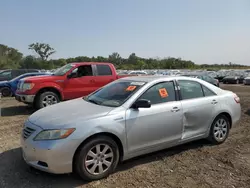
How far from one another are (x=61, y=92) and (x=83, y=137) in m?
5.58

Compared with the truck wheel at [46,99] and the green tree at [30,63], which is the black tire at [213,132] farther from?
the green tree at [30,63]

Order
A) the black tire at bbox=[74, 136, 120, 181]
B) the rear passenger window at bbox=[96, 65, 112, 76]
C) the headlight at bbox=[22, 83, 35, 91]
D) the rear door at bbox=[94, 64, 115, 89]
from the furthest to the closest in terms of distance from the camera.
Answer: the rear passenger window at bbox=[96, 65, 112, 76] → the rear door at bbox=[94, 64, 115, 89] → the headlight at bbox=[22, 83, 35, 91] → the black tire at bbox=[74, 136, 120, 181]

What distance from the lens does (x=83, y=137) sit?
3303mm

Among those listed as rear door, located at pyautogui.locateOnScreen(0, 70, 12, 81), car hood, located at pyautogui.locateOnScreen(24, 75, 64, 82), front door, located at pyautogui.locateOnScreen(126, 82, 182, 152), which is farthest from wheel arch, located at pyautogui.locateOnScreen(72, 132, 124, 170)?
rear door, located at pyautogui.locateOnScreen(0, 70, 12, 81)

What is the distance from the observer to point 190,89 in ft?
15.5

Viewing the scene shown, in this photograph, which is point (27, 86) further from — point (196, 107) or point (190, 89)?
point (196, 107)

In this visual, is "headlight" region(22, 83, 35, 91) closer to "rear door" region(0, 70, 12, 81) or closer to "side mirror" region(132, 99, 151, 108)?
"side mirror" region(132, 99, 151, 108)

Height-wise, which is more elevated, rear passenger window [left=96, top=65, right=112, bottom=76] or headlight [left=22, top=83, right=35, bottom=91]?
rear passenger window [left=96, top=65, right=112, bottom=76]

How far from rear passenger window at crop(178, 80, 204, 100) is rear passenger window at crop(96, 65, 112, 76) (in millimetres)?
5052

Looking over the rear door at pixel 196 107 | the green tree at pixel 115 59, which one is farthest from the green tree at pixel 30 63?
the rear door at pixel 196 107

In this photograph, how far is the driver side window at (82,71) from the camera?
884cm

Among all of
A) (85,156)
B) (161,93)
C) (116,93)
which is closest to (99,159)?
(85,156)

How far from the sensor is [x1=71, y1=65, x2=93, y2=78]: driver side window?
884 centimetres

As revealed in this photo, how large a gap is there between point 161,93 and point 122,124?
1.06 meters
